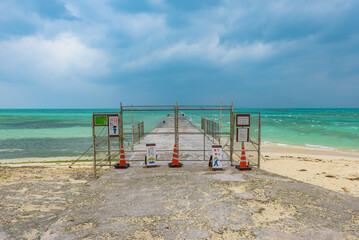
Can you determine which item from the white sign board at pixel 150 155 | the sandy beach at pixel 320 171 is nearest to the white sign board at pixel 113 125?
the white sign board at pixel 150 155

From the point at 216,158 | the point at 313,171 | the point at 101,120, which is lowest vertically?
the point at 313,171

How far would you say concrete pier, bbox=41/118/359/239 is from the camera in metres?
4.59

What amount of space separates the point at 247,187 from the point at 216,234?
10.3ft

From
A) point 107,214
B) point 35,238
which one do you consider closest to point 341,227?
point 107,214

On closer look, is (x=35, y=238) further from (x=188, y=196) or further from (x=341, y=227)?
(x=341, y=227)

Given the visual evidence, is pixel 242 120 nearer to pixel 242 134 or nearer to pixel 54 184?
pixel 242 134

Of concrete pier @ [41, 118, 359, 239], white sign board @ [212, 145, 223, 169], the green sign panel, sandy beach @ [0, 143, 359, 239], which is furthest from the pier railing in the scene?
concrete pier @ [41, 118, 359, 239]

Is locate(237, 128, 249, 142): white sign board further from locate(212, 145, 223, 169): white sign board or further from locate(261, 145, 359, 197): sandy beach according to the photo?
locate(261, 145, 359, 197): sandy beach

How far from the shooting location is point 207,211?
5500mm

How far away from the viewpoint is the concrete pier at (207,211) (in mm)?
4590

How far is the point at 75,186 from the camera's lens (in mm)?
8547

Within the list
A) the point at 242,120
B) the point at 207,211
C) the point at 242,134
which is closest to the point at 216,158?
the point at 242,134

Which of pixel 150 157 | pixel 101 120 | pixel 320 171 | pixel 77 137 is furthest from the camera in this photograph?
pixel 77 137

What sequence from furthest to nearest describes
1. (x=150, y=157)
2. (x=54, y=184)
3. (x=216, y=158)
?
1. (x=150, y=157)
2. (x=216, y=158)
3. (x=54, y=184)
